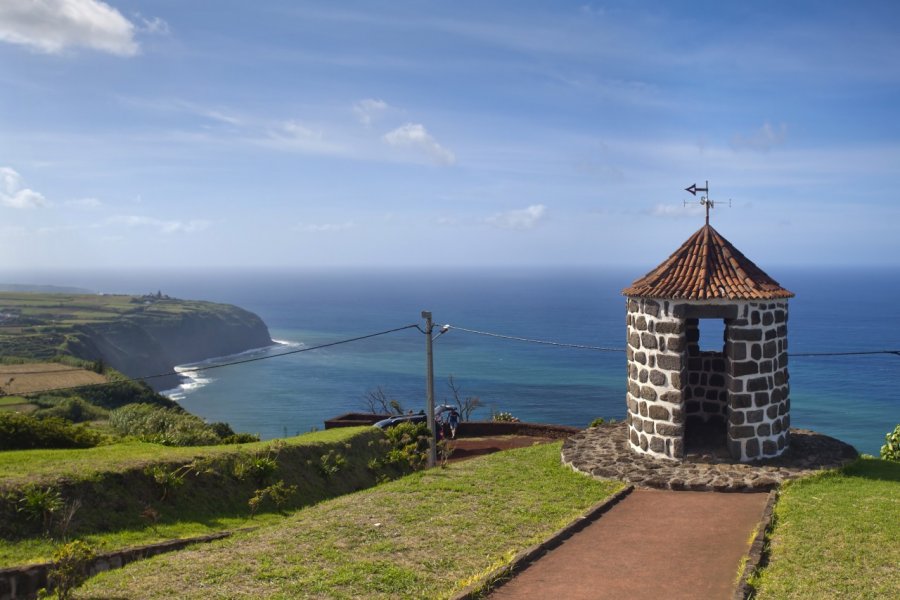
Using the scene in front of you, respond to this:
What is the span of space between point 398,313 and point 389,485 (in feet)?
602

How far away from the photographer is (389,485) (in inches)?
561

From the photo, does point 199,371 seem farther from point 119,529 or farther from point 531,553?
point 531,553

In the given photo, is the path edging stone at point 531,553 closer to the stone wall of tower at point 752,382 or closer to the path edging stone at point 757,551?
the path edging stone at point 757,551

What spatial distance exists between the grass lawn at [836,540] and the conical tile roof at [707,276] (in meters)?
3.84

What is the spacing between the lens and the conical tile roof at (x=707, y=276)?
14219mm

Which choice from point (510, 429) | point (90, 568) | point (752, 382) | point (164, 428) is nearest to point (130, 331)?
point (164, 428)

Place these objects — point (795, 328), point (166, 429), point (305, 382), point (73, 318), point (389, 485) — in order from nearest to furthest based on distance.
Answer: point (389, 485) < point (166, 429) < point (305, 382) < point (73, 318) < point (795, 328)

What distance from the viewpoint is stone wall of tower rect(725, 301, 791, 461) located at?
14258 millimetres

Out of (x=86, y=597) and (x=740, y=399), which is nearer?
(x=86, y=597)

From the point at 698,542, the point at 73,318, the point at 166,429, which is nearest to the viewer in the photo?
the point at 698,542

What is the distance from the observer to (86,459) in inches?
512

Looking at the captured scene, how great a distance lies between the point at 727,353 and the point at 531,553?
7416 millimetres

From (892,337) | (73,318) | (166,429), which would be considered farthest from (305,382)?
(892,337)

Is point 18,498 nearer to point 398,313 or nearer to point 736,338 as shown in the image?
point 736,338
